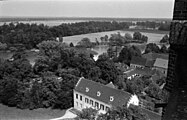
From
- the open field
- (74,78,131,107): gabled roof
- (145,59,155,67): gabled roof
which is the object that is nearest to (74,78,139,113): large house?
(74,78,131,107): gabled roof

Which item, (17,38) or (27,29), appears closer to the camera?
(17,38)

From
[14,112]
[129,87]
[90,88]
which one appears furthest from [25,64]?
[129,87]

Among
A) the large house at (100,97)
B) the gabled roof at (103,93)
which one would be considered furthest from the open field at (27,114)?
the gabled roof at (103,93)

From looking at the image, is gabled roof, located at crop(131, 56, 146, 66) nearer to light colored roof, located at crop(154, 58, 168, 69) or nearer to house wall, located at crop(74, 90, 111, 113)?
light colored roof, located at crop(154, 58, 168, 69)

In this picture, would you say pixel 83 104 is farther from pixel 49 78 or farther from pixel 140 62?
pixel 140 62

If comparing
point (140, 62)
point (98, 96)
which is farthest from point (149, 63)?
point (98, 96)

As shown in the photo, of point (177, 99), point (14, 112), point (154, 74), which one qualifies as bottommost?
point (14, 112)

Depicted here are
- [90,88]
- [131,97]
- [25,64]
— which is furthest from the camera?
[25,64]

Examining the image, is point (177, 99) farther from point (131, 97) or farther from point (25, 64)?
point (25, 64)
